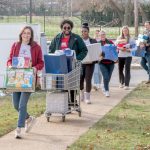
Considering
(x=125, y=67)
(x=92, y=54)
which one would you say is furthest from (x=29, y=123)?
(x=125, y=67)

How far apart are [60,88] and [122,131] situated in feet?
4.59

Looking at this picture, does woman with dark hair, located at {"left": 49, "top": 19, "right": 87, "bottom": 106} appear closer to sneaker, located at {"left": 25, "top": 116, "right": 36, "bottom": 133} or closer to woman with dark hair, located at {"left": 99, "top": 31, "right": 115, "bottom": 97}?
sneaker, located at {"left": 25, "top": 116, "right": 36, "bottom": 133}

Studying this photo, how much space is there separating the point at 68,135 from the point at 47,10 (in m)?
28.5

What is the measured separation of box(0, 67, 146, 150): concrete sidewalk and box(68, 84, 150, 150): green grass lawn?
0.62 feet

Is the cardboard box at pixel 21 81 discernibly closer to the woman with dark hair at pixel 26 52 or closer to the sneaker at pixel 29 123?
the woman with dark hair at pixel 26 52

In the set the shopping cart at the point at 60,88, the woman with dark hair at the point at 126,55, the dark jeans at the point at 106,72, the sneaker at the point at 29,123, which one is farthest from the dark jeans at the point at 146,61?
the sneaker at the point at 29,123

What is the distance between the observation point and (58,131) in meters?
9.66

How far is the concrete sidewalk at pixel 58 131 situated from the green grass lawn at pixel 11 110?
1.31 feet

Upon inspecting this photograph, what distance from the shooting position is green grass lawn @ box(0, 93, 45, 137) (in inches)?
395

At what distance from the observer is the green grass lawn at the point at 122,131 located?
845cm

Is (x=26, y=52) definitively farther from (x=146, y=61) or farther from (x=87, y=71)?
(x=146, y=61)

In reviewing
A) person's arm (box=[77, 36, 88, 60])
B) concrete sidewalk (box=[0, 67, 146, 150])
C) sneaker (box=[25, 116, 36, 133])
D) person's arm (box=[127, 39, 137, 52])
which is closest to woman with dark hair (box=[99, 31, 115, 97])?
concrete sidewalk (box=[0, 67, 146, 150])

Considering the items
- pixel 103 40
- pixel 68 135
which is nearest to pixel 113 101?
pixel 103 40

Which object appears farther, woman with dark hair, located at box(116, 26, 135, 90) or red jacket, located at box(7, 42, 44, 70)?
woman with dark hair, located at box(116, 26, 135, 90)
